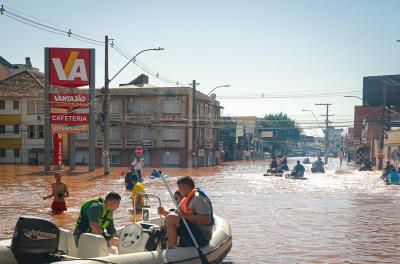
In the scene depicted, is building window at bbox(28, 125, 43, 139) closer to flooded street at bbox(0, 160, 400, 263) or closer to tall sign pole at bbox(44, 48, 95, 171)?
tall sign pole at bbox(44, 48, 95, 171)

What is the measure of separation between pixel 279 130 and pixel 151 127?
216 ft

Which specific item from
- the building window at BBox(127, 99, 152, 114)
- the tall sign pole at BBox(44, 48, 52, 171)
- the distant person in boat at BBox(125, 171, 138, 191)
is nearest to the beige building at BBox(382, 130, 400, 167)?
the building window at BBox(127, 99, 152, 114)

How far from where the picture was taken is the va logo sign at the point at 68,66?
4197cm

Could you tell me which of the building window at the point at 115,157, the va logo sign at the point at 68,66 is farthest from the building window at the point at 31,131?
the va logo sign at the point at 68,66

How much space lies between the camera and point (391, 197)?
24078 millimetres

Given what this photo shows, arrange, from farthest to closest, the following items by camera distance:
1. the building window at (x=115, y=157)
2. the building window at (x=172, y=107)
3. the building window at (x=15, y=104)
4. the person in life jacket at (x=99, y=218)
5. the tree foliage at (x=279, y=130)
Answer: the tree foliage at (x=279, y=130) < the building window at (x=115, y=157) < the building window at (x=15, y=104) < the building window at (x=172, y=107) < the person in life jacket at (x=99, y=218)

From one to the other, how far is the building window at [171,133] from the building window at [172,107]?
2019mm

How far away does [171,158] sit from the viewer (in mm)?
59719

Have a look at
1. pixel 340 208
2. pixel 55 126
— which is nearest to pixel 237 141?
pixel 55 126

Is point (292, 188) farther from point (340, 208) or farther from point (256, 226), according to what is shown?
point (256, 226)

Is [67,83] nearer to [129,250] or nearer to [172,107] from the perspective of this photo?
[172,107]

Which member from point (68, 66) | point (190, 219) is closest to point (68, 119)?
point (68, 66)

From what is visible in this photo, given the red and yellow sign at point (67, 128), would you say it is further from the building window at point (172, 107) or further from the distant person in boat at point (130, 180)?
the distant person in boat at point (130, 180)

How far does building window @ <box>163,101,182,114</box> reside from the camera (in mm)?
59375
